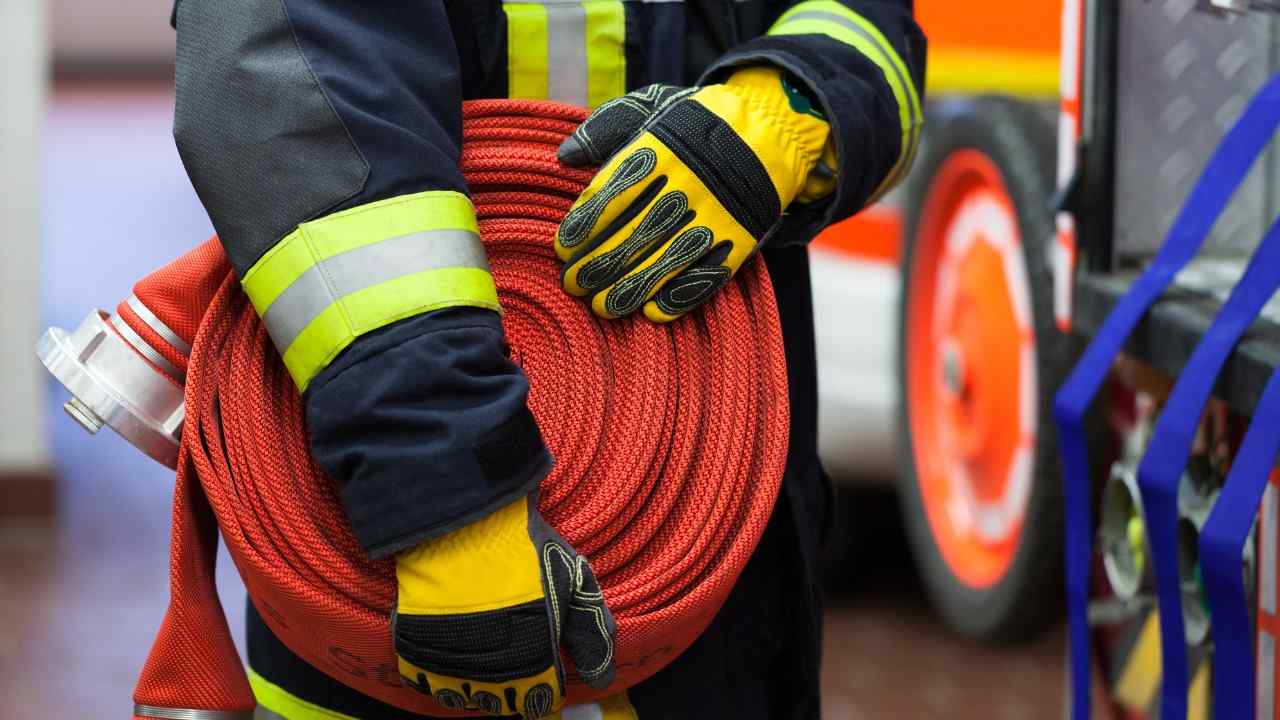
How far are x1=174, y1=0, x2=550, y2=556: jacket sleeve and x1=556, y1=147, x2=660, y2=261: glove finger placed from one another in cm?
10

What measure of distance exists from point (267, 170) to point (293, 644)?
0.39 metres

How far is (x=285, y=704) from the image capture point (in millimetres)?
1479

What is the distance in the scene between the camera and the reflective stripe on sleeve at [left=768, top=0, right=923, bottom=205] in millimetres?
1496

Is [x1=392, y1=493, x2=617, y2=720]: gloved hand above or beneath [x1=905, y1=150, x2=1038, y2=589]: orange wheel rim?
above

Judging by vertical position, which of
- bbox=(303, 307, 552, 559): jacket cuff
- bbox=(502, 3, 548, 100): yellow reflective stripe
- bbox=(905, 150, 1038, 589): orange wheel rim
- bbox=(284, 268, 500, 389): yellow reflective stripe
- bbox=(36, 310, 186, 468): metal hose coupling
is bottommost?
bbox=(905, 150, 1038, 589): orange wheel rim

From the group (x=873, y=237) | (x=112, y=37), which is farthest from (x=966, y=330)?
(x=112, y=37)

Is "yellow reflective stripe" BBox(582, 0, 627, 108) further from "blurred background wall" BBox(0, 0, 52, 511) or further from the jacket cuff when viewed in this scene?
"blurred background wall" BBox(0, 0, 52, 511)

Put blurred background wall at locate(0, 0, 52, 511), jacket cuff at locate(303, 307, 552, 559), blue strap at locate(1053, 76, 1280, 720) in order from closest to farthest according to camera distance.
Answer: jacket cuff at locate(303, 307, 552, 559) → blue strap at locate(1053, 76, 1280, 720) → blurred background wall at locate(0, 0, 52, 511)

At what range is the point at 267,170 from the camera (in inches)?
49.8

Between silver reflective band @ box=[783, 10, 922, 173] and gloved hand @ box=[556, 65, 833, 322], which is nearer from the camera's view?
gloved hand @ box=[556, 65, 833, 322]

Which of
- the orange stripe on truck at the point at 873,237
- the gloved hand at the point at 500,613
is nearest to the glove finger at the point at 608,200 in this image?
the gloved hand at the point at 500,613

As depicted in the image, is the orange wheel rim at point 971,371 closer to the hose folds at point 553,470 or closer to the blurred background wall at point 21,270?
the hose folds at point 553,470

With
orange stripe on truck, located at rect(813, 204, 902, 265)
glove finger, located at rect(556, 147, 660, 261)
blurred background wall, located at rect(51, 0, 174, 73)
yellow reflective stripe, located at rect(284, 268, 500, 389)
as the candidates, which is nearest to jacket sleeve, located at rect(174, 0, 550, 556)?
yellow reflective stripe, located at rect(284, 268, 500, 389)

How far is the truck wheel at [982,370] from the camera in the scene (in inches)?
124
